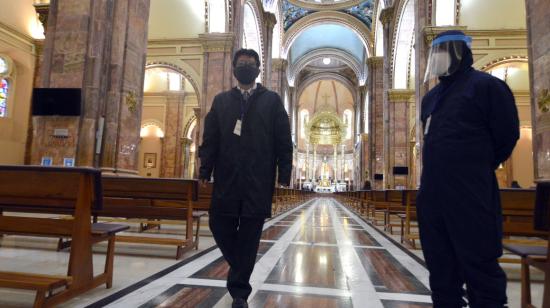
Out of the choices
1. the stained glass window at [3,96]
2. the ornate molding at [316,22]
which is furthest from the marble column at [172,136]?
the ornate molding at [316,22]

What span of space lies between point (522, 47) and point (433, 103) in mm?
13482

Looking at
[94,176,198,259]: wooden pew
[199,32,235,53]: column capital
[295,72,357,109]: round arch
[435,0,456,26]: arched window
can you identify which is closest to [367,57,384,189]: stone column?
[435,0,456,26]: arched window

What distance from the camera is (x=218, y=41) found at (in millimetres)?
13273

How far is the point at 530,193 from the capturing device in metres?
3.95

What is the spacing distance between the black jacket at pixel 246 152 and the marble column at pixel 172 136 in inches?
801

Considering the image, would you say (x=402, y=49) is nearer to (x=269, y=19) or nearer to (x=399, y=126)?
(x=399, y=126)

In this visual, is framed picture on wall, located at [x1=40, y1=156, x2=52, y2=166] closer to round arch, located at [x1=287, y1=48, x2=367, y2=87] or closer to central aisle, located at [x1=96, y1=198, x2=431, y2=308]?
central aisle, located at [x1=96, y1=198, x2=431, y2=308]

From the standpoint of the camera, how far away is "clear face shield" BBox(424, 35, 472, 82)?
1.90 m

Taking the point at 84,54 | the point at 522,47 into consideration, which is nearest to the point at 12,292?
the point at 84,54

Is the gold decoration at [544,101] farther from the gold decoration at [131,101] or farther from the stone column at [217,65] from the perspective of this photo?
the stone column at [217,65]

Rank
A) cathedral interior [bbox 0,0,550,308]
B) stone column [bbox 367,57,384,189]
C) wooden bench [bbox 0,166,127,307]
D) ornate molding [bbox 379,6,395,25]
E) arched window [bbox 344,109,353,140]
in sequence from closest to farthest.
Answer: wooden bench [bbox 0,166,127,307] < cathedral interior [bbox 0,0,550,308] < ornate molding [bbox 379,6,395,25] < stone column [bbox 367,57,384,189] < arched window [bbox 344,109,353,140]

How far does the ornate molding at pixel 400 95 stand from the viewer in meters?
17.7

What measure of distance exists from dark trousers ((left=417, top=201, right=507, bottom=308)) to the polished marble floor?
0.93m

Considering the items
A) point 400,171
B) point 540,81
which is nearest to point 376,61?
point 400,171
